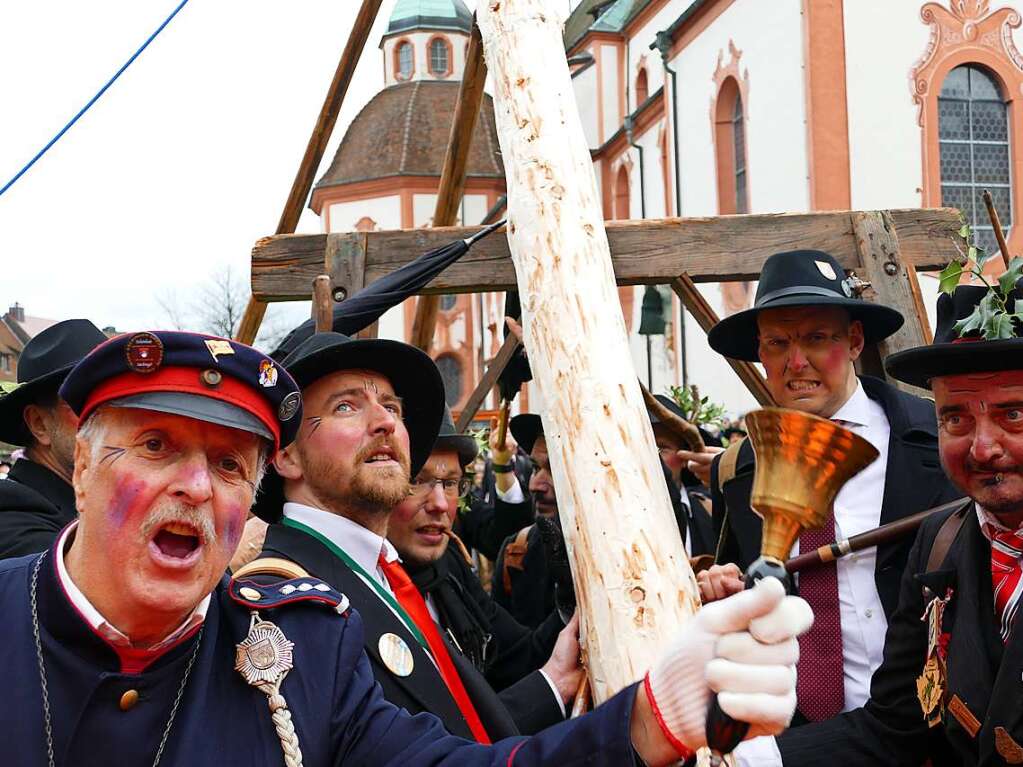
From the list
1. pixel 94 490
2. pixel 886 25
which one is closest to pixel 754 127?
pixel 886 25

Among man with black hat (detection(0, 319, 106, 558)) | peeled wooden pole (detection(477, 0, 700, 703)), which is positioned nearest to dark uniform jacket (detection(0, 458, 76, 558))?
man with black hat (detection(0, 319, 106, 558))

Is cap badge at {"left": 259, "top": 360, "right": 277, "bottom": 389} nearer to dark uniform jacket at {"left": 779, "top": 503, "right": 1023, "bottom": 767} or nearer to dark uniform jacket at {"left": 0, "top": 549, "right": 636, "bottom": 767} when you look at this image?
dark uniform jacket at {"left": 0, "top": 549, "right": 636, "bottom": 767}

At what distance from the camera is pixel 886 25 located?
18172 mm

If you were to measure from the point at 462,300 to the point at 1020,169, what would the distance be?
23100mm

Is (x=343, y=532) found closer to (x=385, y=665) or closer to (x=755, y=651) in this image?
(x=385, y=665)

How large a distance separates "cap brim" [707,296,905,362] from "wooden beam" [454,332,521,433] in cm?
212

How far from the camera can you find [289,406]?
2.28 meters

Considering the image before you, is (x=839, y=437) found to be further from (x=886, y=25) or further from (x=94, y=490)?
(x=886, y=25)

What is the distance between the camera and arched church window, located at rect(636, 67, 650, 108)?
2731cm

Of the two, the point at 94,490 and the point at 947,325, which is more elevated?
the point at 947,325

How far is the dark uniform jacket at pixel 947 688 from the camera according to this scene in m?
2.73

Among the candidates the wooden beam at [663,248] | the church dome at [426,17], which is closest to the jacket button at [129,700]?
the wooden beam at [663,248]

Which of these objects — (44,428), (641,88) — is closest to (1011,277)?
(44,428)

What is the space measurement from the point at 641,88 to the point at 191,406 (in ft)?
87.0
